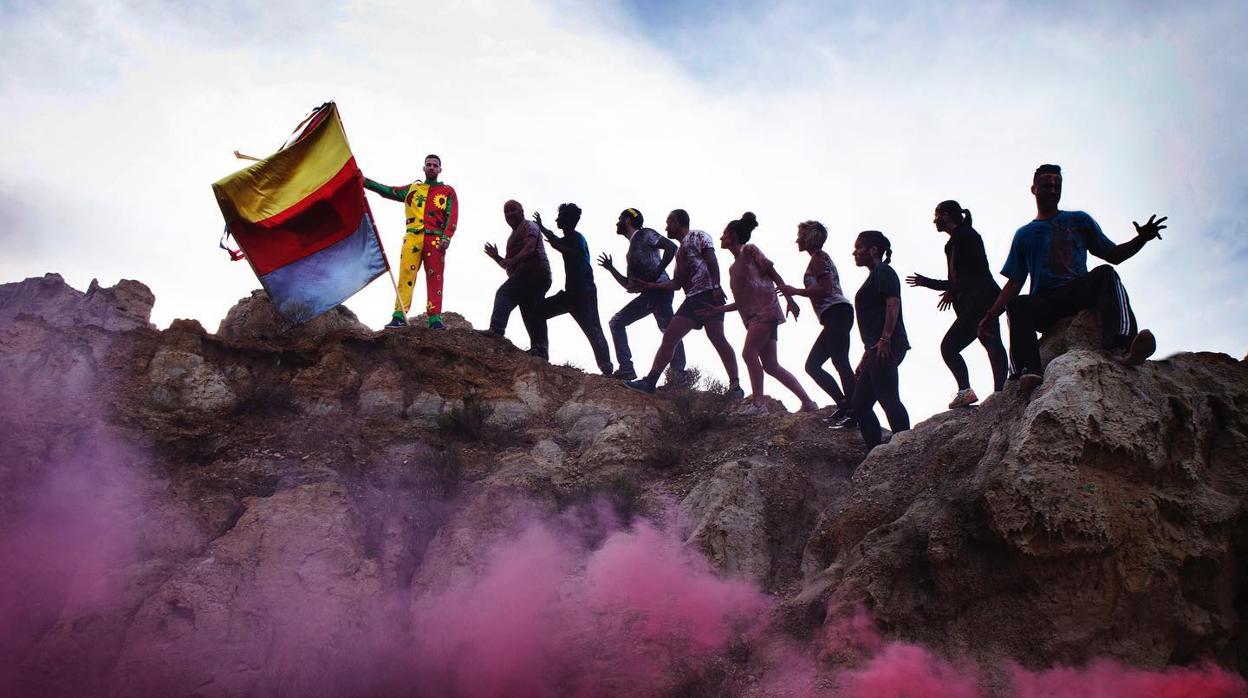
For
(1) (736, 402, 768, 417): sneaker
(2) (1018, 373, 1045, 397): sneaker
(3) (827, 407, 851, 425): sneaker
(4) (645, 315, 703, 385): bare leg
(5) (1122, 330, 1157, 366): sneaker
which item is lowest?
(2) (1018, 373, 1045, 397): sneaker

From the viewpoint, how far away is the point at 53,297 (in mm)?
9664

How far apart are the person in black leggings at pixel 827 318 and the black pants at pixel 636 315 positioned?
6.33ft

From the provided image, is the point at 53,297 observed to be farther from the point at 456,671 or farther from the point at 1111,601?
the point at 1111,601

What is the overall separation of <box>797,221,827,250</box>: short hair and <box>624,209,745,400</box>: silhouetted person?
116cm

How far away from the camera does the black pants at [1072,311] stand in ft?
20.0

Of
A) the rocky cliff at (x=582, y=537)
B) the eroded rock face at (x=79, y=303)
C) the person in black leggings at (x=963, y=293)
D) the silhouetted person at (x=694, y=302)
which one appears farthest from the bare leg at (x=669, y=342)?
the eroded rock face at (x=79, y=303)

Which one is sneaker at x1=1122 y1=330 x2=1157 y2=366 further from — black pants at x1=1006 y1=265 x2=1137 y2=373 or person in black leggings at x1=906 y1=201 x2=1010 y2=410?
person in black leggings at x1=906 y1=201 x2=1010 y2=410

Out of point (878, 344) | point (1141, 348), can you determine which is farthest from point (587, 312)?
point (1141, 348)

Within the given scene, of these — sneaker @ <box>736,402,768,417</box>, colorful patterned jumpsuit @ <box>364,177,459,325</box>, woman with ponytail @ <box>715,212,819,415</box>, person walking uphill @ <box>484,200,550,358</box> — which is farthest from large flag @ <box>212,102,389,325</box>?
sneaker @ <box>736,402,768,417</box>

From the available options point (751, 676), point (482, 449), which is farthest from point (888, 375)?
point (482, 449)

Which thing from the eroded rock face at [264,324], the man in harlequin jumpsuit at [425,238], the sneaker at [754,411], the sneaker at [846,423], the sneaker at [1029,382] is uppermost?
the man in harlequin jumpsuit at [425,238]

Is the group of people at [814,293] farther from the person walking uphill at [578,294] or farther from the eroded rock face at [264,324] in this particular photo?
the eroded rock face at [264,324]

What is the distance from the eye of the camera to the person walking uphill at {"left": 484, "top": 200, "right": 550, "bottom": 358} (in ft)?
33.1

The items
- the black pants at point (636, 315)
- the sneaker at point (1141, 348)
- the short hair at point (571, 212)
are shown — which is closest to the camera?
the sneaker at point (1141, 348)
